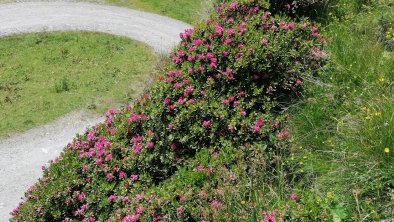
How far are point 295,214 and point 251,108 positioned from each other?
3.35 metres

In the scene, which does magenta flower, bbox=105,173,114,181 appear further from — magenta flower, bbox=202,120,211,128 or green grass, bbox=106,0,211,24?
green grass, bbox=106,0,211,24

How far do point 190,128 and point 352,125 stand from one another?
3146 millimetres

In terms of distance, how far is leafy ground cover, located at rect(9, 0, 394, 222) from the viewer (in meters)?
6.01

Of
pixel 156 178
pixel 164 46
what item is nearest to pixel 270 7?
pixel 156 178

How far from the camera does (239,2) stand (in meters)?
10.8

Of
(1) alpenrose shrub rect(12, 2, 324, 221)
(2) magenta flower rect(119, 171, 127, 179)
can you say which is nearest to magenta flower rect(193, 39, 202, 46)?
(1) alpenrose shrub rect(12, 2, 324, 221)

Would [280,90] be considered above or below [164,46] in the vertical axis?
above

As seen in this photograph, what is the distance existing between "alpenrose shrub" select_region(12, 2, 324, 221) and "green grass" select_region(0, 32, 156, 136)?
6676 mm

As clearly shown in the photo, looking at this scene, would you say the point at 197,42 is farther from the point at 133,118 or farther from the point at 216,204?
the point at 216,204

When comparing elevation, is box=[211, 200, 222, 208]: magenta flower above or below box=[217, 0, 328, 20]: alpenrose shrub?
below

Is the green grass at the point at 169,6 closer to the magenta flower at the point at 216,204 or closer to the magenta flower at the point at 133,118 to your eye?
the magenta flower at the point at 133,118

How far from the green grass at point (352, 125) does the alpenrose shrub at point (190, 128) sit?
1.62 feet

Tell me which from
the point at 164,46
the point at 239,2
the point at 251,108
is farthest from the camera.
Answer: the point at 164,46

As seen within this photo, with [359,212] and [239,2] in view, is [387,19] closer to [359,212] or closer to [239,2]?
[239,2]
